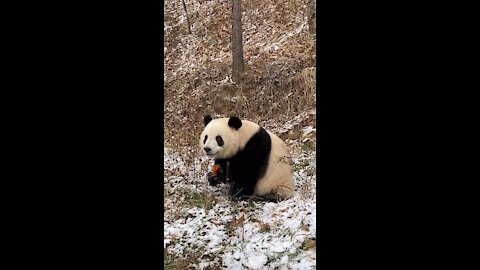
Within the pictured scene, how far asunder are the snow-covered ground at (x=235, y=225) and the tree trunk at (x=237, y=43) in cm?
488

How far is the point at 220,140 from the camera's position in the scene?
528 cm

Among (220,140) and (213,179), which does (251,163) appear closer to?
(220,140)


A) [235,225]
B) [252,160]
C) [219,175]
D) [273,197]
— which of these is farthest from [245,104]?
[235,225]

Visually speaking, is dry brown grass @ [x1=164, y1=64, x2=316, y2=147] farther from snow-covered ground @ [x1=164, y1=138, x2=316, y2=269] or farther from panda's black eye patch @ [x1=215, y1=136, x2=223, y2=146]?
panda's black eye patch @ [x1=215, y1=136, x2=223, y2=146]

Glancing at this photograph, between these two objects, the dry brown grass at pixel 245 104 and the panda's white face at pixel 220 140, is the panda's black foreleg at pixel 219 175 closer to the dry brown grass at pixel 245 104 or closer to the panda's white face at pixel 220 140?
the panda's white face at pixel 220 140

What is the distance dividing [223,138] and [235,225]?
1.07m

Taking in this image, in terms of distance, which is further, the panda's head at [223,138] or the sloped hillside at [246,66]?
the sloped hillside at [246,66]

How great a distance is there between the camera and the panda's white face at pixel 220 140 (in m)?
5.27

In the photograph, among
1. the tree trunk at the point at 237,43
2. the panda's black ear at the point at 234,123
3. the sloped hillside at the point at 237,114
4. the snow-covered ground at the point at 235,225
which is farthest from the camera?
the tree trunk at the point at 237,43

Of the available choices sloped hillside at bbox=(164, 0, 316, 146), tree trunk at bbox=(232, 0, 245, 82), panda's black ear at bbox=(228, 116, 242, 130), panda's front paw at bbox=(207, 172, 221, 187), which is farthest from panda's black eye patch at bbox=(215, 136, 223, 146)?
tree trunk at bbox=(232, 0, 245, 82)

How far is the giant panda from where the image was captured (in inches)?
212

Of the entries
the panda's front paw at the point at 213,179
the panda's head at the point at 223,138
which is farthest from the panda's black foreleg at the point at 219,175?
the panda's head at the point at 223,138
